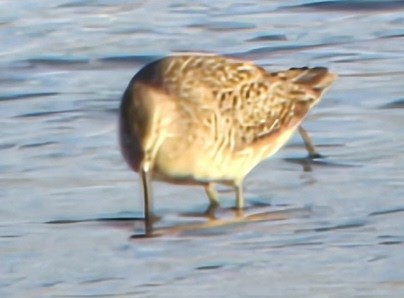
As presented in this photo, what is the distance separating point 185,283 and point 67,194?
191cm

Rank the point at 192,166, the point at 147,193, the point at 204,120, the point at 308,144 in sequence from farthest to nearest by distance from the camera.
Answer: the point at 308,144
the point at 204,120
the point at 192,166
the point at 147,193

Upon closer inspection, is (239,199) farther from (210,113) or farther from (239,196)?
(210,113)

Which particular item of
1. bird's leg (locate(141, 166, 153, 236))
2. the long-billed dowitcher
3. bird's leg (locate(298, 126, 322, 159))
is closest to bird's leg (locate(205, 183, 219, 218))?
the long-billed dowitcher

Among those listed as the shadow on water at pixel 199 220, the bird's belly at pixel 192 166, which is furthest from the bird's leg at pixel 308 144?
the shadow on water at pixel 199 220

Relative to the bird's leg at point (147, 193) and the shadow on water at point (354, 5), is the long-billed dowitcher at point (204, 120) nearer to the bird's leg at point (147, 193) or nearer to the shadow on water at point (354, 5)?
the bird's leg at point (147, 193)

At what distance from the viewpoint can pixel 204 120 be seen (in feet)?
33.9

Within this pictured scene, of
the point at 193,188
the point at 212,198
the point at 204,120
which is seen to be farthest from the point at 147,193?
the point at 193,188

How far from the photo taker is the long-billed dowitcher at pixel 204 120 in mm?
9992

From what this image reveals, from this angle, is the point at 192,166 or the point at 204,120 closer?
the point at 192,166

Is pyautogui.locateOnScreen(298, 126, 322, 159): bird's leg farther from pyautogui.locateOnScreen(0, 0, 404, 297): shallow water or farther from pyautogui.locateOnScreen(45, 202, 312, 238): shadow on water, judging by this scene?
pyautogui.locateOnScreen(45, 202, 312, 238): shadow on water

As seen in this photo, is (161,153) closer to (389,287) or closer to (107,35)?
(389,287)

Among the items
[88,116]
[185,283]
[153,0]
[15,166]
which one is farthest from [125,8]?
[185,283]

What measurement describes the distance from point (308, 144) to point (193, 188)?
811 mm

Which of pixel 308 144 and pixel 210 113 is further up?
pixel 210 113
